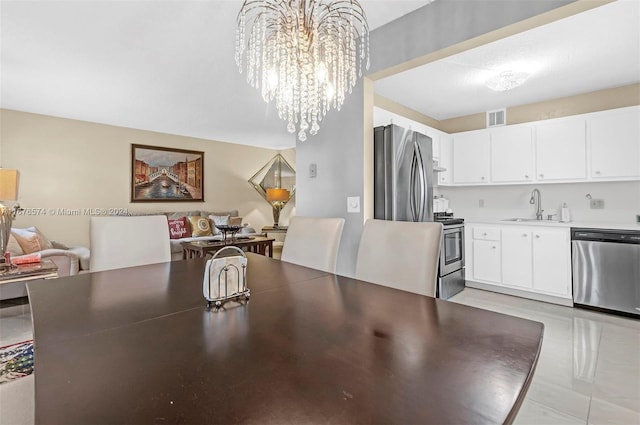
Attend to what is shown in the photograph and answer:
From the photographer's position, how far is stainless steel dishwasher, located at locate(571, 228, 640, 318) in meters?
2.79

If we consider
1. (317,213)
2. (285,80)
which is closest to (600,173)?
(317,213)

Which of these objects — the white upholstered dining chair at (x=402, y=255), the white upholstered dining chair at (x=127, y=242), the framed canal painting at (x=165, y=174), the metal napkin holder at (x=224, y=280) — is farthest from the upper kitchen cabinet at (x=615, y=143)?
the framed canal painting at (x=165, y=174)

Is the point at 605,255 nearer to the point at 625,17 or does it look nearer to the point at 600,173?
the point at 600,173

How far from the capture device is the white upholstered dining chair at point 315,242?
1911mm

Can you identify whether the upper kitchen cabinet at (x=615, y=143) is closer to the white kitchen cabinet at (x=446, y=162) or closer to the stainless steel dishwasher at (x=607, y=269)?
the stainless steel dishwasher at (x=607, y=269)

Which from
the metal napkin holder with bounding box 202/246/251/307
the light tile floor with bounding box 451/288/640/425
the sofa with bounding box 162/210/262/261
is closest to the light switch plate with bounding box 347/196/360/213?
the metal napkin holder with bounding box 202/246/251/307

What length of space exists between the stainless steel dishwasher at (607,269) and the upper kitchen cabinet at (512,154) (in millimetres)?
937

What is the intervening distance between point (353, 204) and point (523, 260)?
7.31ft

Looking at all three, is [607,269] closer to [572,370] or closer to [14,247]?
[572,370]

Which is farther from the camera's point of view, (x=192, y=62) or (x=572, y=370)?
(x=192, y=62)

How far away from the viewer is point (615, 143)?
314cm

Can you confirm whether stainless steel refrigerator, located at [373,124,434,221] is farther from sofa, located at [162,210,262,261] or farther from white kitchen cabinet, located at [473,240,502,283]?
sofa, located at [162,210,262,261]

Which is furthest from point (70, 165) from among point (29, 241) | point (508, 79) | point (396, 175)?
point (508, 79)

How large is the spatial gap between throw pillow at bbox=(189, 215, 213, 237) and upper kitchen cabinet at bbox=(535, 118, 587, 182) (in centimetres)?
499
